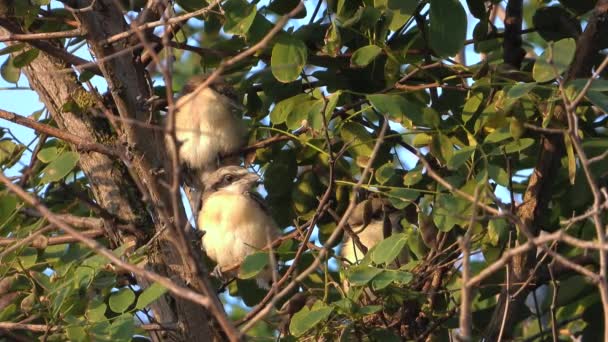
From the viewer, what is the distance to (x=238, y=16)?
4.29 metres

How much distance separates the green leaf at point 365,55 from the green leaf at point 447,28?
9.4 inches

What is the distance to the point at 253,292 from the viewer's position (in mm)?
5340

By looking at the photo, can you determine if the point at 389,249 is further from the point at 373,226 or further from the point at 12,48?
the point at 373,226

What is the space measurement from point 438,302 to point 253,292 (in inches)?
36.3

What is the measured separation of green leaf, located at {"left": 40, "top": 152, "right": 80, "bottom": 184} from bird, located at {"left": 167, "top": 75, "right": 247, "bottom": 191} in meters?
1.15

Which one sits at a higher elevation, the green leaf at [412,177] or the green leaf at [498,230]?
the green leaf at [412,177]

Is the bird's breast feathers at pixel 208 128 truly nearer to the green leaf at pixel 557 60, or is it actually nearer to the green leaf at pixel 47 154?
the green leaf at pixel 47 154

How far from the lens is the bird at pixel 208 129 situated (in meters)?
5.86

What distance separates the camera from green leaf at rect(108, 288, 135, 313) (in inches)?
159

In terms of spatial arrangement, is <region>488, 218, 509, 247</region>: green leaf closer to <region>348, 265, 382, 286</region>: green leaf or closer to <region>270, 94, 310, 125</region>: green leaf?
<region>348, 265, 382, 286</region>: green leaf

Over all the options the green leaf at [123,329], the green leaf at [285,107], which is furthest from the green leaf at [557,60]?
Answer: the green leaf at [123,329]

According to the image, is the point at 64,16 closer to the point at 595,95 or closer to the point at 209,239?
the point at 209,239

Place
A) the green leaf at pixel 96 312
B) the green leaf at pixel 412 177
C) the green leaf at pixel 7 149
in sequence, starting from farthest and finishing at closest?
the green leaf at pixel 7 149 < the green leaf at pixel 412 177 < the green leaf at pixel 96 312

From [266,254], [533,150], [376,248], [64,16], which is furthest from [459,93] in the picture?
[64,16]
